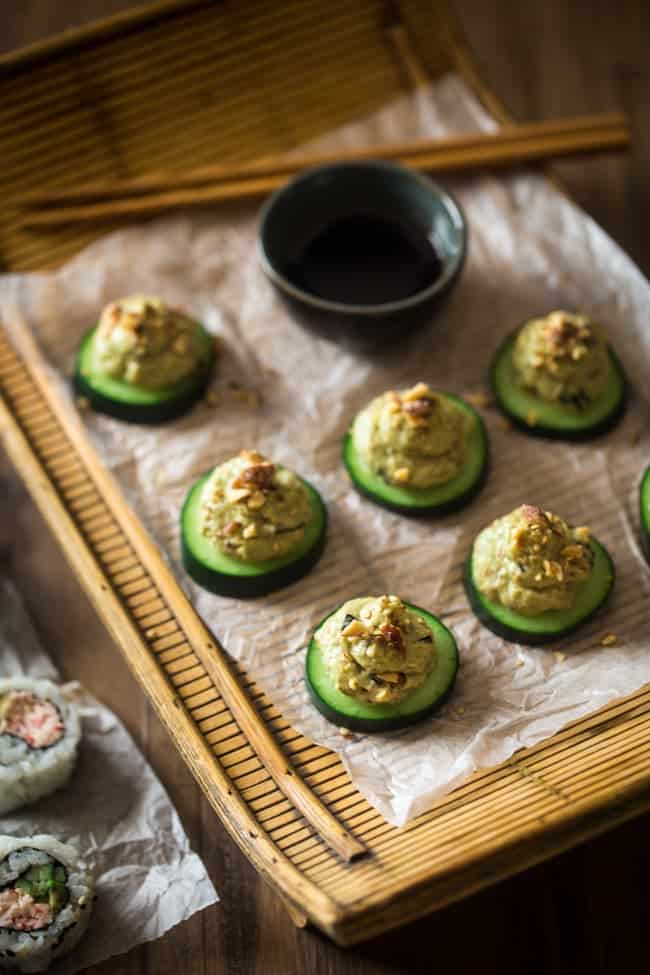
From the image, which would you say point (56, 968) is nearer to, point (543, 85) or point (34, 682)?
point (34, 682)

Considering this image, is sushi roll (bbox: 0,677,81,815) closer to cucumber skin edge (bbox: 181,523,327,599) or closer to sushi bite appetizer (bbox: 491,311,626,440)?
cucumber skin edge (bbox: 181,523,327,599)

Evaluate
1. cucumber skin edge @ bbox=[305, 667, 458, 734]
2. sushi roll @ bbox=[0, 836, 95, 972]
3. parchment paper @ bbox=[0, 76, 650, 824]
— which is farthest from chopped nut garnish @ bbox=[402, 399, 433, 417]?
sushi roll @ bbox=[0, 836, 95, 972]

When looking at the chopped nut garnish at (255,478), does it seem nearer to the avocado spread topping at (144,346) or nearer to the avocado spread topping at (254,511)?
the avocado spread topping at (254,511)

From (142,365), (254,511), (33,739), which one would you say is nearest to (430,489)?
(254,511)

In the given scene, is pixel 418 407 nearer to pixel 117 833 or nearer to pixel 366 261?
pixel 366 261

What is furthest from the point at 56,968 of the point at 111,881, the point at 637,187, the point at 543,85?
the point at 543,85

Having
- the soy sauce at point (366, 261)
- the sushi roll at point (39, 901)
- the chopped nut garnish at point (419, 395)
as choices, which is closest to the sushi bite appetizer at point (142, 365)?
the soy sauce at point (366, 261)
